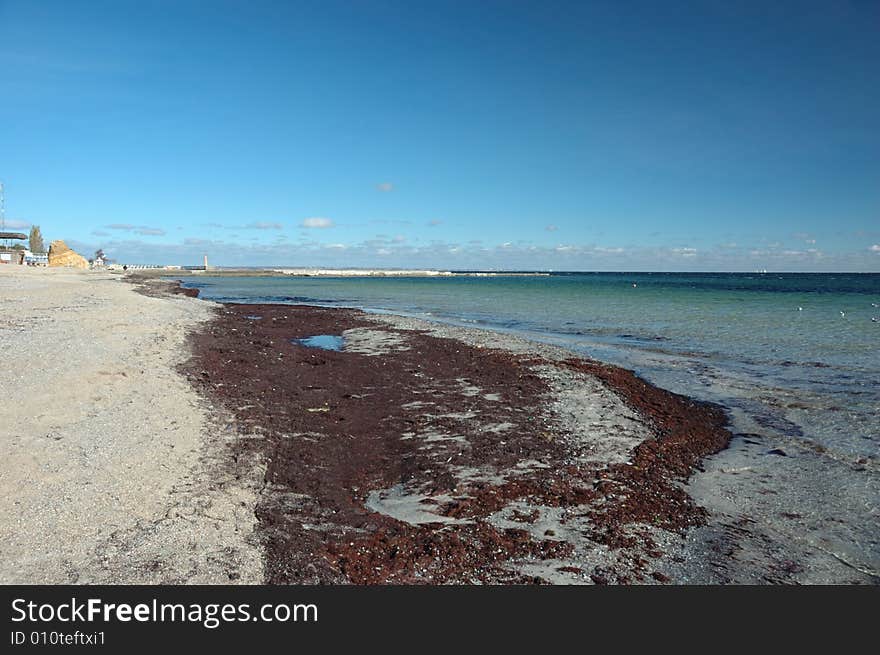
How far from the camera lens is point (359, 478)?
8977 millimetres

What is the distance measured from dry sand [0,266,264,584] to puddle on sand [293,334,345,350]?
9.62 m

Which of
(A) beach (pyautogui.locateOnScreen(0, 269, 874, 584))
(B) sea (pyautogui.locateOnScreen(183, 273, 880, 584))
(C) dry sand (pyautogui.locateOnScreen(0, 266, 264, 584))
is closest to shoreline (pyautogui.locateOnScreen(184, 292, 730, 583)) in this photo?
(A) beach (pyautogui.locateOnScreen(0, 269, 874, 584))

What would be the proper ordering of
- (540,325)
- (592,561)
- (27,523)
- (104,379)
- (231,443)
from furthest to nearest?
(540,325), (104,379), (231,443), (592,561), (27,523)

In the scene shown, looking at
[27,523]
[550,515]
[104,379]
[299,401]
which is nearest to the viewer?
[27,523]

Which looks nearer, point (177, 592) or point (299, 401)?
point (177, 592)

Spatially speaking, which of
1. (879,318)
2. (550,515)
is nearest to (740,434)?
(550,515)

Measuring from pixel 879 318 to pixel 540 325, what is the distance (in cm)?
2559

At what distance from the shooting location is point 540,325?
35875 millimetres

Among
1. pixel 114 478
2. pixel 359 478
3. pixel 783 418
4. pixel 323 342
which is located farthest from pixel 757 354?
pixel 114 478

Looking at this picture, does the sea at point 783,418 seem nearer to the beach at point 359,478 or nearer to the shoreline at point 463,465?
the beach at point 359,478

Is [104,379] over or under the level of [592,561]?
over

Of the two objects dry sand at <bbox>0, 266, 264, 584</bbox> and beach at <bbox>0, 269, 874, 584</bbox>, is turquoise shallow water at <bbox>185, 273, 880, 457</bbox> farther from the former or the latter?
dry sand at <bbox>0, 266, 264, 584</bbox>

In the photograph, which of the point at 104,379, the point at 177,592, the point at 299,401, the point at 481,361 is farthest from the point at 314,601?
the point at 481,361

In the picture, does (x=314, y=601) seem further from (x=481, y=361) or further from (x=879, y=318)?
(x=879, y=318)
